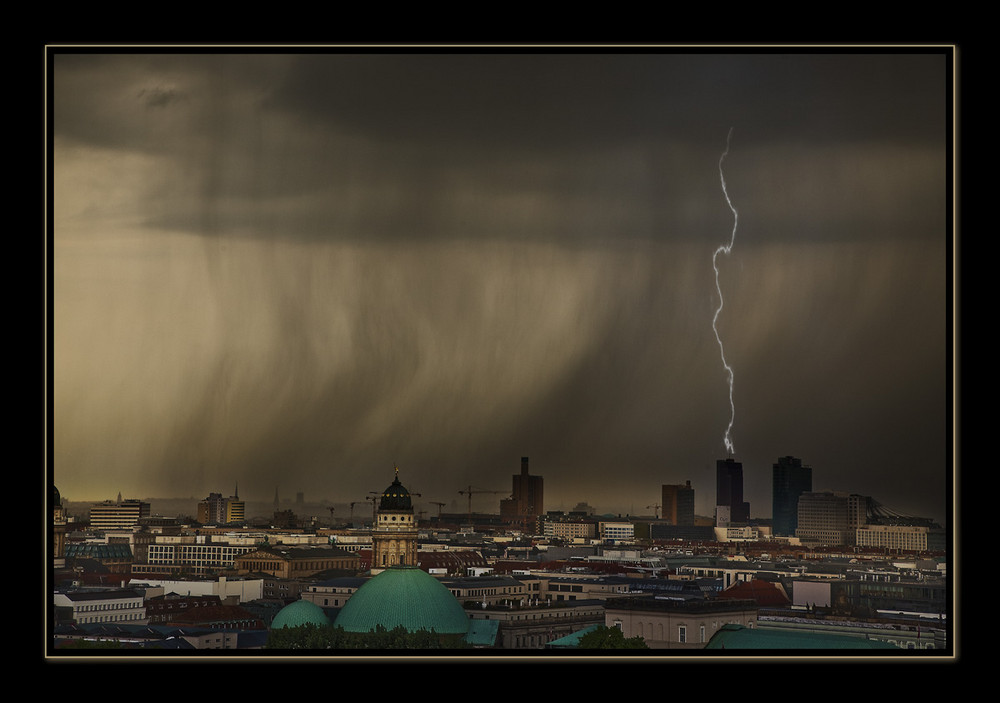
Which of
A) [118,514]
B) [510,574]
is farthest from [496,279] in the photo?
[510,574]

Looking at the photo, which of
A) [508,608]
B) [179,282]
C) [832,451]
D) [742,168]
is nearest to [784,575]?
[508,608]

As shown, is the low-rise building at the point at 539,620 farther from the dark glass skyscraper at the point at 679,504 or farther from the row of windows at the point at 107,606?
the row of windows at the point at 107,606

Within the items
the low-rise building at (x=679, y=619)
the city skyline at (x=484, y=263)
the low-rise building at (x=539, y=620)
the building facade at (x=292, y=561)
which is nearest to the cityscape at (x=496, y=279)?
the city skyline at (x=484, y=263)

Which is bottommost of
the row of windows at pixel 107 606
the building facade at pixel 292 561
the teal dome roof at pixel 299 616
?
the teal dome roof at pixel 299 616

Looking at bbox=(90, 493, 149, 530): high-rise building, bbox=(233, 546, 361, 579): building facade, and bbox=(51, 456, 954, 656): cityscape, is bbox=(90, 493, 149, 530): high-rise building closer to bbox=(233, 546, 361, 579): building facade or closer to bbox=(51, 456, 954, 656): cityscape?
bbox=(51, 456, 954, 656): cityscape
